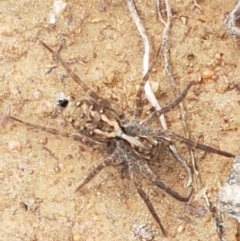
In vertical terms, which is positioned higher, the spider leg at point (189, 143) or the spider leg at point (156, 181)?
the spider leg at point (189, 143)

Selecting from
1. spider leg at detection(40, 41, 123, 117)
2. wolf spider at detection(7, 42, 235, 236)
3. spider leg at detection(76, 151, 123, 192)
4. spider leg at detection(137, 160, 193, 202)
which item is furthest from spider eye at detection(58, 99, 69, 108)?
spider leg at detection(137, 160, 193, 202)

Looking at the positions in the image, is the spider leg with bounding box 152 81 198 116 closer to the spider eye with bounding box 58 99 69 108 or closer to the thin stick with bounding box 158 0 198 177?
the thin stick with bounding box 158 0 198 177

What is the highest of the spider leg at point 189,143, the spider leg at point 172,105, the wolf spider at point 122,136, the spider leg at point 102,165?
the spider leg at point 172,105

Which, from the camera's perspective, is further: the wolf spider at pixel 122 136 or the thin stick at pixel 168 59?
the thin stick at pixel 168 59

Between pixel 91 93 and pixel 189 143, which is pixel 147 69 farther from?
pixel 189 143

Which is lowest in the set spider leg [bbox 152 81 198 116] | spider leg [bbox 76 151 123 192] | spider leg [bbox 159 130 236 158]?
spider leg [bbox 76 151 123 192]

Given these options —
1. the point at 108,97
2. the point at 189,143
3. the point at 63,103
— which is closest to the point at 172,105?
the point at 189,143

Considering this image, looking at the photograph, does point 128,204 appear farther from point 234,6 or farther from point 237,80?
point 234,6

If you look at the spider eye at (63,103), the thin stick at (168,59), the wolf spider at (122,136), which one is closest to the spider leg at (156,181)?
the wolf spider at (122,136)

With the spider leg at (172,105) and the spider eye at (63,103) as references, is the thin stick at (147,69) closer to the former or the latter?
the spider leg at (172,105)
